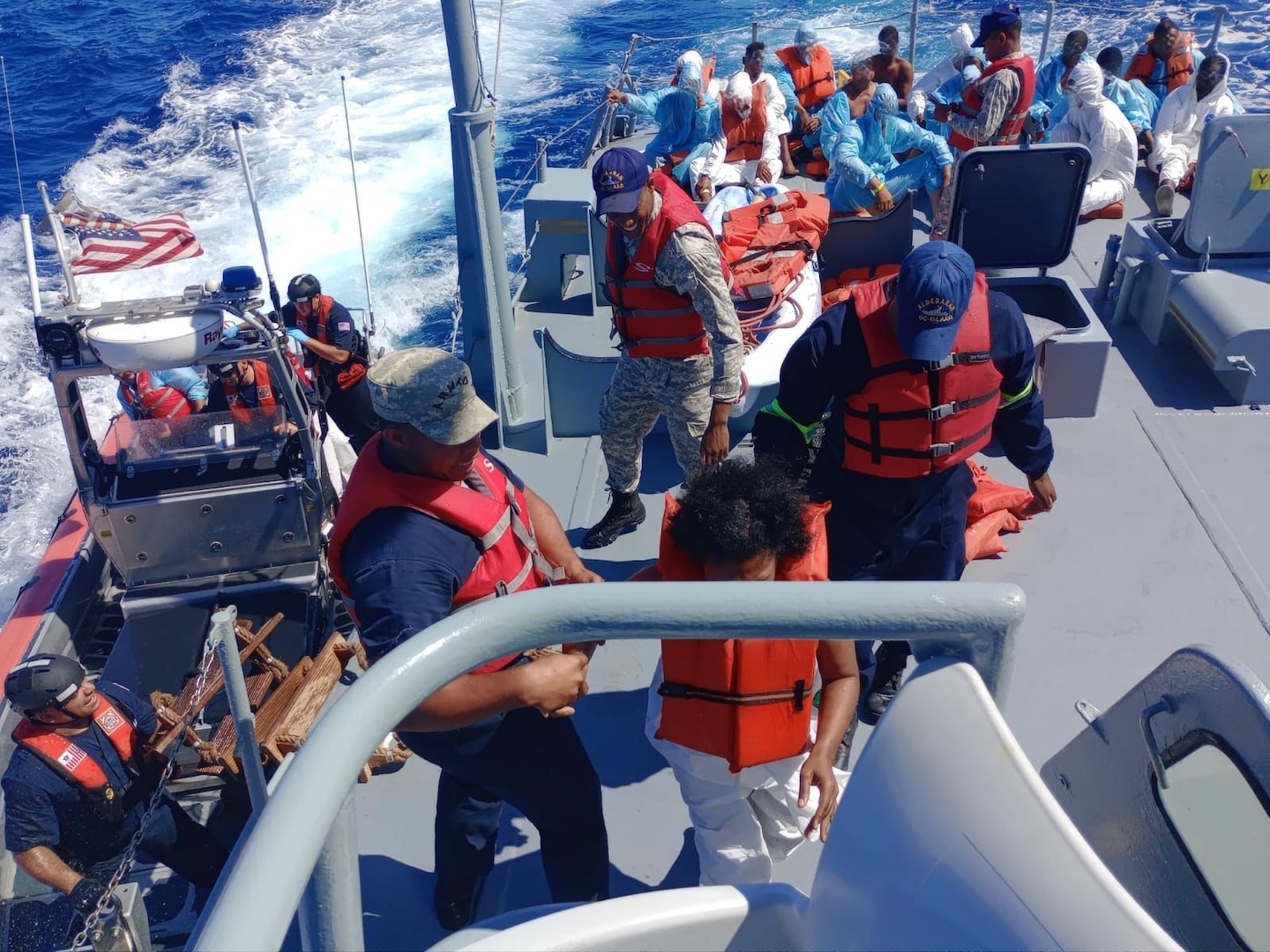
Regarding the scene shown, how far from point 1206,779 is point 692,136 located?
249 inches

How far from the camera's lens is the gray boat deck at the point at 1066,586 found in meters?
2.92

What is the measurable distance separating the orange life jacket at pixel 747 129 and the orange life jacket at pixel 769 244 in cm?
200

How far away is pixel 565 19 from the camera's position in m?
18.0

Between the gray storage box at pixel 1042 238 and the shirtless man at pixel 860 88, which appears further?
the shirtless man at pixel 860 88

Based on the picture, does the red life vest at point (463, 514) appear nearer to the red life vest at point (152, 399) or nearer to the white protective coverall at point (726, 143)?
the red life vest at point (152, 399)

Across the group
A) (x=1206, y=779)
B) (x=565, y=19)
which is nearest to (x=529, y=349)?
(x=1206, y=779)

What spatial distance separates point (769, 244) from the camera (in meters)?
5.12

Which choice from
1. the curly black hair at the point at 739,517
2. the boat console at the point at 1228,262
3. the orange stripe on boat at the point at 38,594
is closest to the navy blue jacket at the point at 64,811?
the orange stripe on boat at the point at 38,594

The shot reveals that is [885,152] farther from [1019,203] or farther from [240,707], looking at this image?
[240,707]

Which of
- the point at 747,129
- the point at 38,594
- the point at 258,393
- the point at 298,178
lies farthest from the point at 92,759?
the point at 298,178

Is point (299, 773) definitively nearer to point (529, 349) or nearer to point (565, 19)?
point (529, 349)

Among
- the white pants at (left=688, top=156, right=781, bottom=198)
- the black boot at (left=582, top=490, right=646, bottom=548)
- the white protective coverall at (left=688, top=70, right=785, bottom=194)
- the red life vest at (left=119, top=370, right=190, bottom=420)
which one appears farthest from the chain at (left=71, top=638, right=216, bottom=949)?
the white protective coverall at (left=688, top=70, right=785, bottom=194)

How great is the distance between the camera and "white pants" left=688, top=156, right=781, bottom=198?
22.2 feet

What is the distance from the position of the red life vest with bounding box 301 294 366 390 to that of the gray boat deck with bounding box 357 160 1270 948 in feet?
3.32
